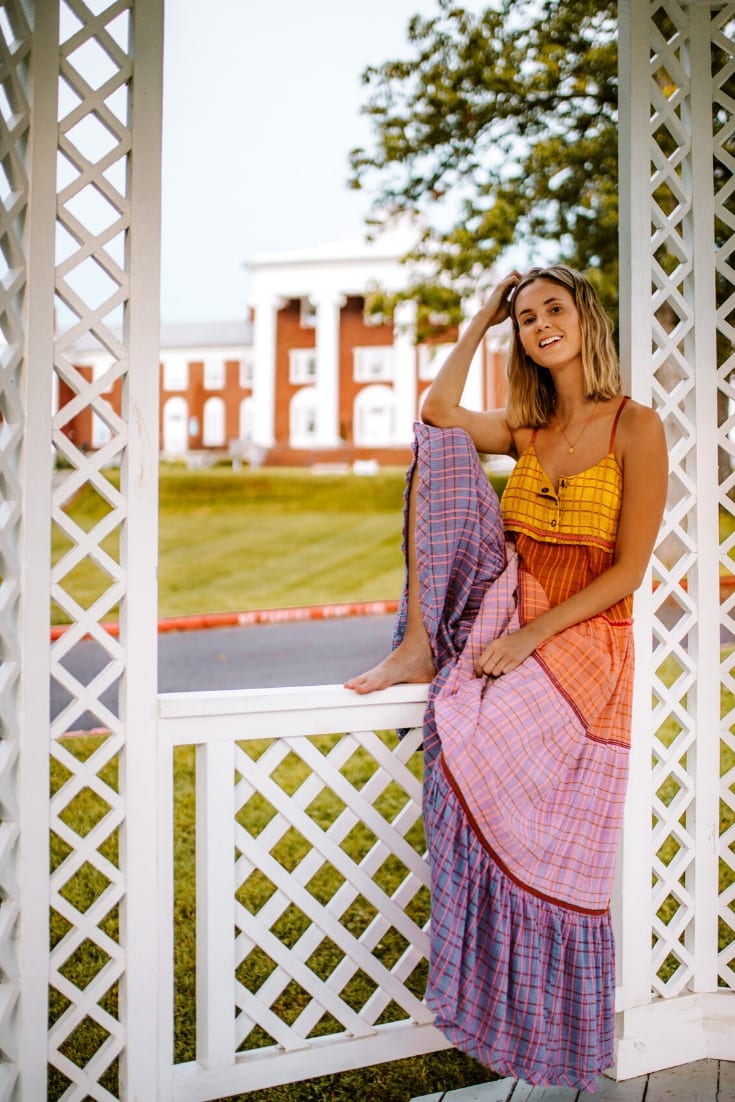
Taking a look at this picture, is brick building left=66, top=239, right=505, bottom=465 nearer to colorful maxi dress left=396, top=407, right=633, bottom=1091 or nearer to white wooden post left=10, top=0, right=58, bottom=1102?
colorful maxi dress left=396, top=407, right=633, bottom=1091

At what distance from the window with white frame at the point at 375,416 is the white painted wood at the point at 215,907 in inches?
964

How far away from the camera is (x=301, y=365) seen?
28172 millimetres

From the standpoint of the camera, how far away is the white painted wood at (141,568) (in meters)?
2.09

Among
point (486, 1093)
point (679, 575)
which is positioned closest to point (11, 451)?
point (679, 575)

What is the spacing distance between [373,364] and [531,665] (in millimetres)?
25436

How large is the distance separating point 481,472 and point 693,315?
0.80 m

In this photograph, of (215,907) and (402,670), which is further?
(402,670)

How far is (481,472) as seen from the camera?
237 centimetres

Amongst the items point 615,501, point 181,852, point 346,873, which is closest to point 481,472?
point 615,501

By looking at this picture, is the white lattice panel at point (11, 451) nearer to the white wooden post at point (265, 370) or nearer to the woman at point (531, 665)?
the woman at point (531, 665)

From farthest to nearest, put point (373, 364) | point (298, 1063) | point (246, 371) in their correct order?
point (246, 371), point (373, 364), point (298, 1063)

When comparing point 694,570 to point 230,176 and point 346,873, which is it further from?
point 230,176

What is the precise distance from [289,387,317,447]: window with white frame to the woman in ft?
84.2

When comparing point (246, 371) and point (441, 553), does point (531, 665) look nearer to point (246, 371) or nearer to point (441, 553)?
point (441, 553)
